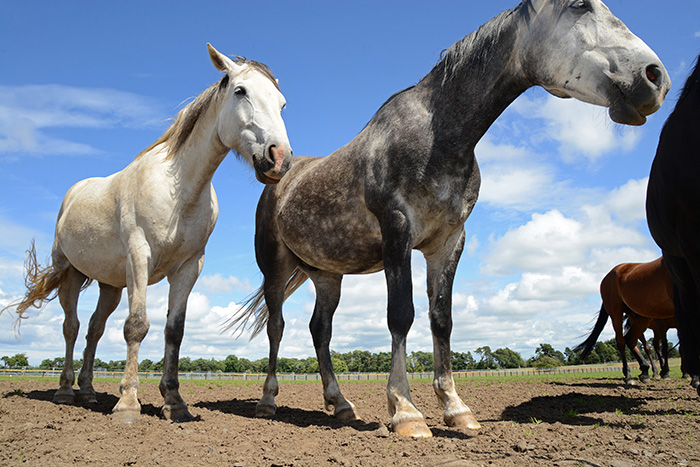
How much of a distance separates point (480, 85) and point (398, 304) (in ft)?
7.44

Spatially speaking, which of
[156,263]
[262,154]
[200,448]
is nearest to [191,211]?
[156,263]

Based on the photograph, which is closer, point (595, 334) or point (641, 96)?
point (641, 96)

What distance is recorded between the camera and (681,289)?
205 inches

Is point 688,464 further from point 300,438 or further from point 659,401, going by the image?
point 659,401

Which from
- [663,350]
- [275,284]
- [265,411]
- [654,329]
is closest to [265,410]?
[265,411]

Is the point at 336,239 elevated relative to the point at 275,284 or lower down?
elevated

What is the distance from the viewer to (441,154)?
15.4 feet

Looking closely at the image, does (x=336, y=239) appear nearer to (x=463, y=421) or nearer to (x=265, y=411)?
(x=463, y=421)

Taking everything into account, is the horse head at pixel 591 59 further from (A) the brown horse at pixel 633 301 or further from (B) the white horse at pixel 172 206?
(A) the brown horse at pixel 633 301

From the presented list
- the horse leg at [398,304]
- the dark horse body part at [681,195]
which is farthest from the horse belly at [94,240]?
the dark horse body part at [681,195]

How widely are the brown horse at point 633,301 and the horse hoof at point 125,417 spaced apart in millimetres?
10583

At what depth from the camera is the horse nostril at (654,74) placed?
397cm

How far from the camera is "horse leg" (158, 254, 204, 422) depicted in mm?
5297

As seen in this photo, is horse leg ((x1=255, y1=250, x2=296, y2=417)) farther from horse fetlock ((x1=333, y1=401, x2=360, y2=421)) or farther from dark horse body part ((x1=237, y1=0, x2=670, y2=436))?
horse fetlock ((x1=333, y1=401, x2=360, y2=421))
